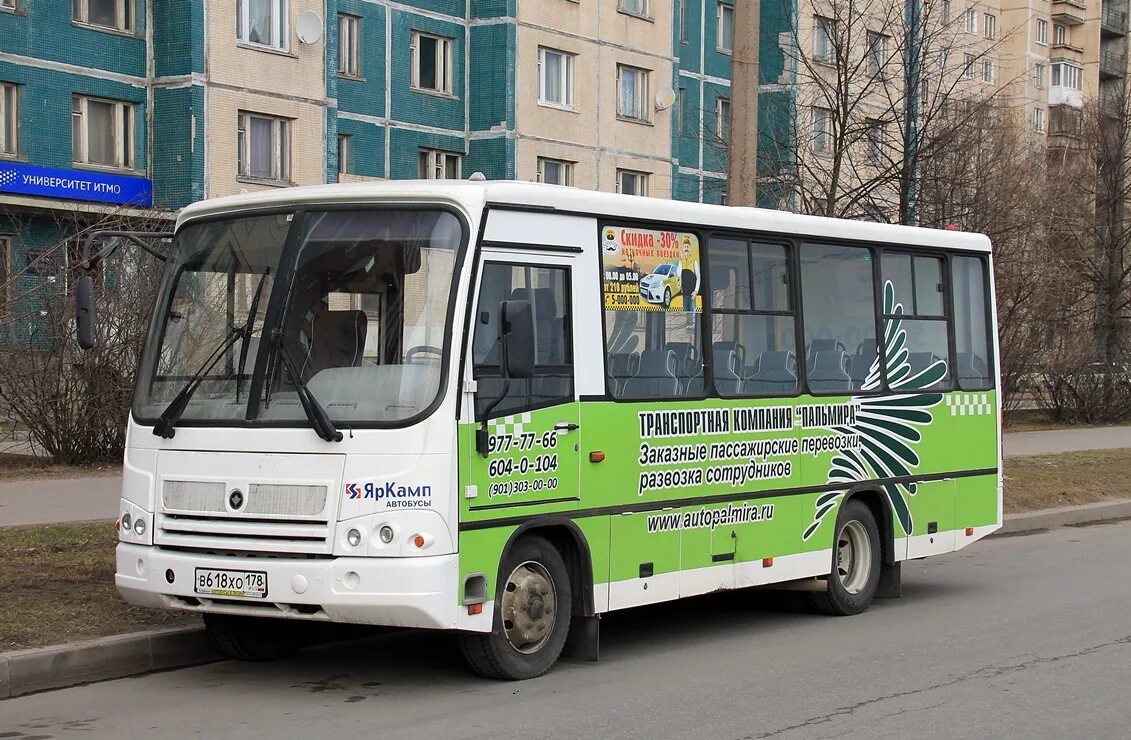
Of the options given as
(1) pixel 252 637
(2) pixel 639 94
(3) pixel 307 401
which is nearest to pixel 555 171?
(2) pixel 639 94

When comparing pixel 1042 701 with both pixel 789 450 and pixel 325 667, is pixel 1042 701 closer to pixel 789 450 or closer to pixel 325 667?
pixel 789 450

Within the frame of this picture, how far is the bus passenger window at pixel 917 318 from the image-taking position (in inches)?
483

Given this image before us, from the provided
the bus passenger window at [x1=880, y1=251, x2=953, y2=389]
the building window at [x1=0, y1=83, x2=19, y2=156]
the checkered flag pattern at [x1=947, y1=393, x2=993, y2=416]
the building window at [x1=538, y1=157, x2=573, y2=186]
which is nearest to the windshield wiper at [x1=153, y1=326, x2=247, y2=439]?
the bus passenger window at [x1=880, y1=251, x2=953, y2=389]

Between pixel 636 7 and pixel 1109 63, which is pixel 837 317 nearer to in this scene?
pixel 636 7

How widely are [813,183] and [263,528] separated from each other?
1890cm

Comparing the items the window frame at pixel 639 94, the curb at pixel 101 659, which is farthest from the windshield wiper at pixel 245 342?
the window frame at pixel 639 94

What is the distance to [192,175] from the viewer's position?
3531 centimetres

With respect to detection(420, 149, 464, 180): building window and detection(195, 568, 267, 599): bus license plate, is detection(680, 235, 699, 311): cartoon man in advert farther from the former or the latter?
detection(420, 149, 464, 180): building window

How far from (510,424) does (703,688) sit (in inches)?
69.6

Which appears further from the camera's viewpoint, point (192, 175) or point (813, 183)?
point (192, 175)

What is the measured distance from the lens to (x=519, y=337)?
8.47 metres

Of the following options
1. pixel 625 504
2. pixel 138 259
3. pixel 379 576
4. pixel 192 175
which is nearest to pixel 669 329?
pixel 625 504

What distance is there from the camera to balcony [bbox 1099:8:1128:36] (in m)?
83.8

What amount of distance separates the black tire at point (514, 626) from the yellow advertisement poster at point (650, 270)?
157 centimetres
